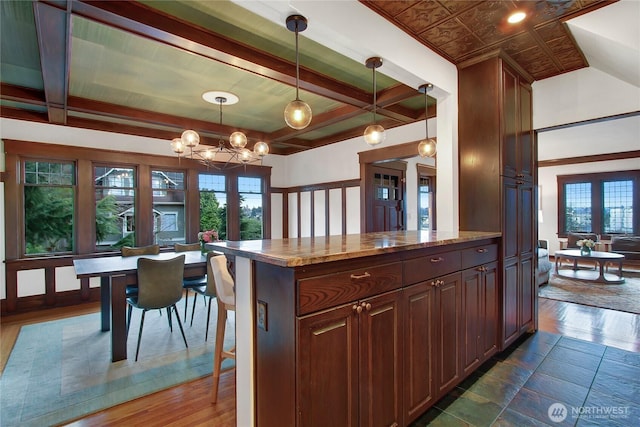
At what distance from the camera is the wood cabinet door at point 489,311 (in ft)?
8.02

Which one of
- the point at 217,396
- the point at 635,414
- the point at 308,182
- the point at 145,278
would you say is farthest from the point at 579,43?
the point at 308,182

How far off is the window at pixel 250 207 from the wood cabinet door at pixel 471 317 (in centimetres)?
496

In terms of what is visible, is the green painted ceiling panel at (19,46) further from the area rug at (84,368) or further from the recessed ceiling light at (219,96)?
the area rug at (84,368)

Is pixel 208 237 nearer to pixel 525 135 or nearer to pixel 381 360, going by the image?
pixel 381 360

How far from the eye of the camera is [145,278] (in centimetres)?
289

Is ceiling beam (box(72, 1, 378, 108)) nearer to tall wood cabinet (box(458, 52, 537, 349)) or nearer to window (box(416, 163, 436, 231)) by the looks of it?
tall wood cabinet (box(458, 52, 537, 349))

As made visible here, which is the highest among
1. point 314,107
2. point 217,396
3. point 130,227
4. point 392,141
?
point 314,107

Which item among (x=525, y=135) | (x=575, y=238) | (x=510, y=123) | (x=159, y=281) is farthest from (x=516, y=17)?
(x=575, y=238)

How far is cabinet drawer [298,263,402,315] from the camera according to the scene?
1325mm

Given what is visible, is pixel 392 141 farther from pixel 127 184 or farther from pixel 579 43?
pixel 127 184

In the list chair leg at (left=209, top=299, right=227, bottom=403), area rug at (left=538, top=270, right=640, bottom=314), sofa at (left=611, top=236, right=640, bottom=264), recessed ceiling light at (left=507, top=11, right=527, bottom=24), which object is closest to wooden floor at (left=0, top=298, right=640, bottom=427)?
chair leg at (left=209, top=299, right=227, bottom=403)

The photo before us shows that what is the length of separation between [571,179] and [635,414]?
26.8 feet

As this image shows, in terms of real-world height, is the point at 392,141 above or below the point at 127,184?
above

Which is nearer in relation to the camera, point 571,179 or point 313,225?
point 313,225
